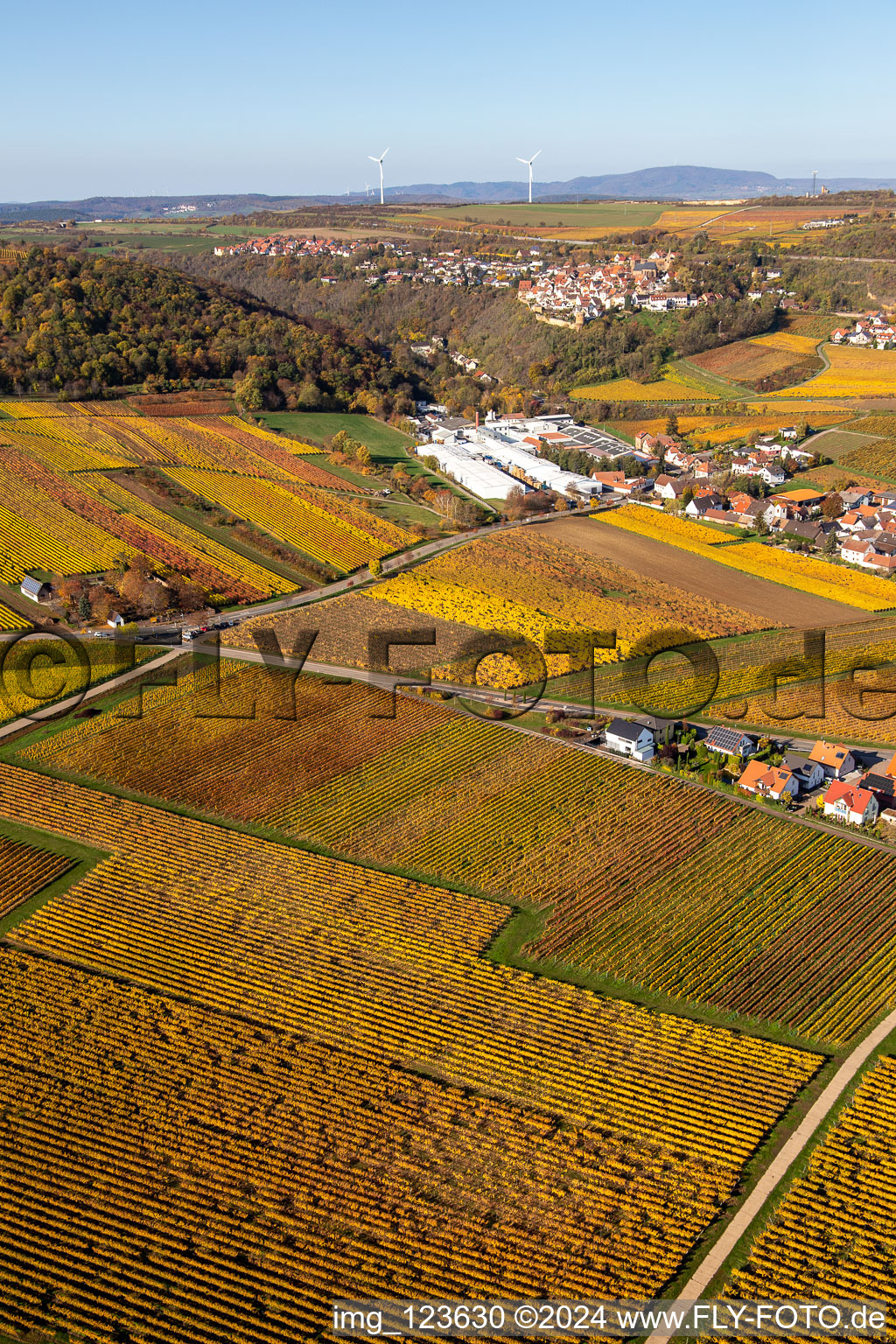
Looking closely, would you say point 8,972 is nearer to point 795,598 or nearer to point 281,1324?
point 281,1324

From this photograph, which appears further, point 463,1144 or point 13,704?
point 13,704

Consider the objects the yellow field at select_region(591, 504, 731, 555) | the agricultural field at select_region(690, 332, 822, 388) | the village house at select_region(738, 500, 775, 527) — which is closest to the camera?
the yellow field at select_region(591, 504, 731, 555)

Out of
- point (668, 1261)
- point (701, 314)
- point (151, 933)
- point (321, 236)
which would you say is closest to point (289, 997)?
point (151, 933)

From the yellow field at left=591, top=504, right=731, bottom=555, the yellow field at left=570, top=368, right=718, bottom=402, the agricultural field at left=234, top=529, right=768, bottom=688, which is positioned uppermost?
the yellow field at left=570, top=368, right=718, bottom=402

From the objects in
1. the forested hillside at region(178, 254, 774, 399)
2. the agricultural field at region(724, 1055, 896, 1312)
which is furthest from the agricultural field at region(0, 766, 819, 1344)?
the forested hillside at region(178, 254, 774, 399)

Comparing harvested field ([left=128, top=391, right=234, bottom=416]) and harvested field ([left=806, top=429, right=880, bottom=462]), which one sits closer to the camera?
harvested field ([left=806, top=429, right=880, bottom=462])

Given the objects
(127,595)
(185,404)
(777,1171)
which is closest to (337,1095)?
(777,1171)

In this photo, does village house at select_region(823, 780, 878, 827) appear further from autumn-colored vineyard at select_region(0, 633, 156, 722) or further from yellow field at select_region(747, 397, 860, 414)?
yellow field at select_region(747, 397, 860, 414)
